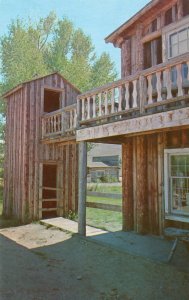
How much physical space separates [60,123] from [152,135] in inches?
190

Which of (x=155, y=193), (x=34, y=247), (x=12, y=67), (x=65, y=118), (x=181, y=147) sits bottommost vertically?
(x=34, y=247)

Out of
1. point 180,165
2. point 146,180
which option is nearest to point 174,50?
point 180,165

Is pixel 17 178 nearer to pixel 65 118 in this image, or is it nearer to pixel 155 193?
pixel 65 118

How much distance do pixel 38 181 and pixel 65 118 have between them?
10.5 ft

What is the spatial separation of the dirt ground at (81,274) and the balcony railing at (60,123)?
465 cm

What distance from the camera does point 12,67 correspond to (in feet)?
89.1

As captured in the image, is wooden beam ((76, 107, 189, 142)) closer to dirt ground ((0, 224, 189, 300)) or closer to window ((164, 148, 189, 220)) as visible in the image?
window ((164, 148, 189, 220))

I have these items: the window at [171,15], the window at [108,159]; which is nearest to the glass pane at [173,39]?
the window at [171,15]

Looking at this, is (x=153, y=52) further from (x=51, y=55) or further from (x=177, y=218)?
(x=51, y=55)

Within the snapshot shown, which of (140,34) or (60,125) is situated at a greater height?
(140,34)

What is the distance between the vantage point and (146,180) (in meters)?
9.88

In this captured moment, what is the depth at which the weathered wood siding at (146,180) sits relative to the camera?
9312 millimetres

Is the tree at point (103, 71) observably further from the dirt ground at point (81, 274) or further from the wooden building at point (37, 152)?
the dirt ground at point (81, 274)

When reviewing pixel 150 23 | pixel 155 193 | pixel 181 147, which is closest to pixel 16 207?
pixel 155 193
